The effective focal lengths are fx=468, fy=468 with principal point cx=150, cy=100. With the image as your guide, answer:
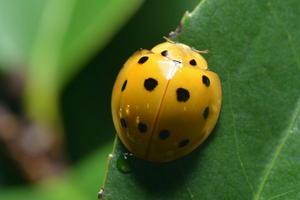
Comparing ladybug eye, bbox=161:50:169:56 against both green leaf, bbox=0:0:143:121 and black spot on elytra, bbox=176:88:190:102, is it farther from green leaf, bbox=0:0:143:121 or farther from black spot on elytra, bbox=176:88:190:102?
green leaf, bbox=0:0:143:121

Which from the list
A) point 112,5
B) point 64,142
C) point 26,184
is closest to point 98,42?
point 112,5

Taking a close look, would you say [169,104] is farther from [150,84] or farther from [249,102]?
[249,102]

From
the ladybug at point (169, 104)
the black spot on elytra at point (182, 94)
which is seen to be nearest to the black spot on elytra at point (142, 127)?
the ladybug at point (169, 104)

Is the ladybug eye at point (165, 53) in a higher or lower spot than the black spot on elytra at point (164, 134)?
higher

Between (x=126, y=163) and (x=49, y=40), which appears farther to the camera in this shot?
(x=49, y=40)

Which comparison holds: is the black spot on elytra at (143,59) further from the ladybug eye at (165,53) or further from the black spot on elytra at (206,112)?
the black spot on elytra at (206,112)

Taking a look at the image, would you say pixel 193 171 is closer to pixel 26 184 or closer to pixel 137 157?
pixel 137 157

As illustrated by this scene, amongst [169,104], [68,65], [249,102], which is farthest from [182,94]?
[68,65]
